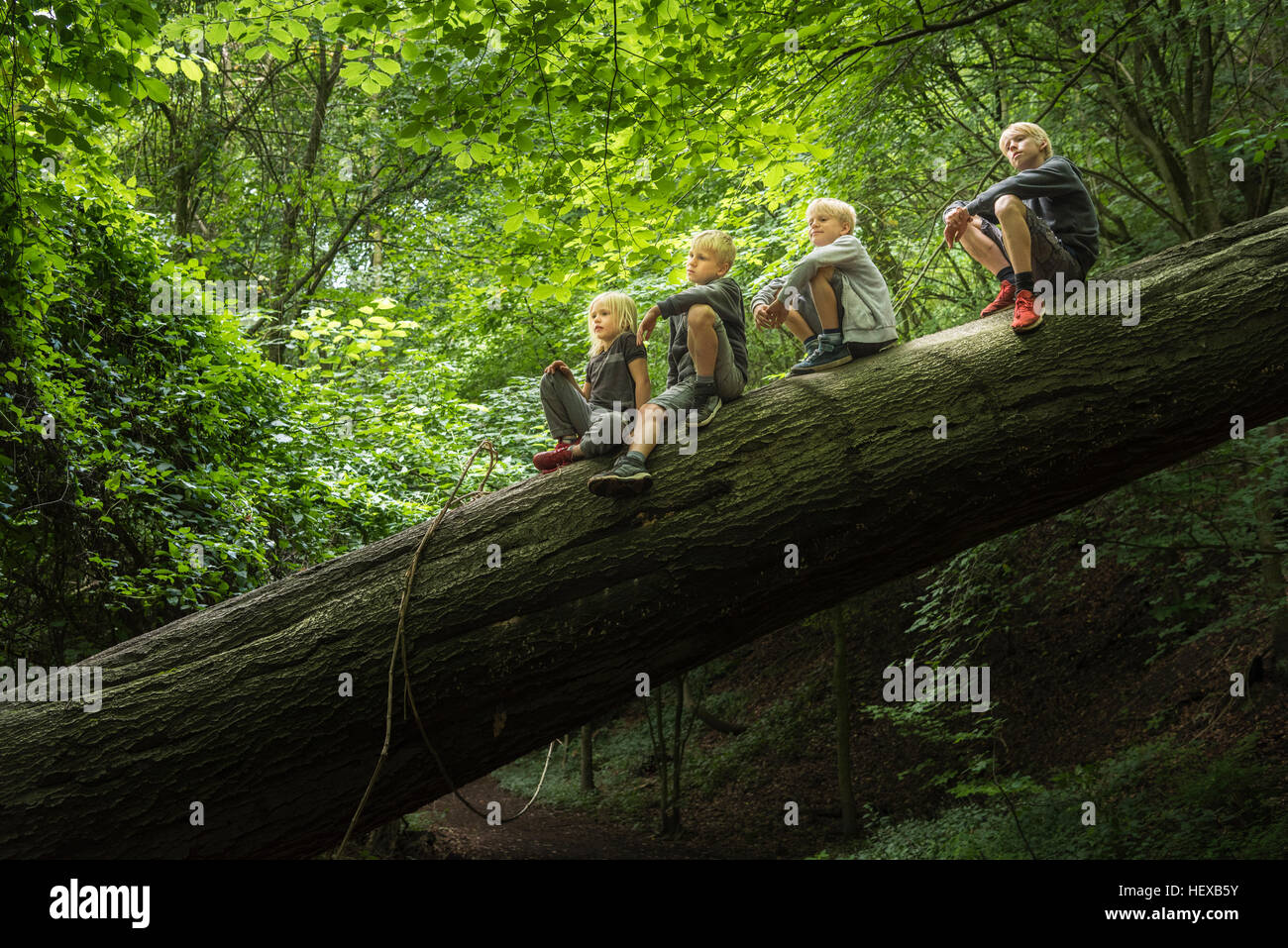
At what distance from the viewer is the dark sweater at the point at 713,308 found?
3.82m

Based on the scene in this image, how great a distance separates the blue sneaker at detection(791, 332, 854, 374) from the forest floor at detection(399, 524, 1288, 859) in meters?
5.40

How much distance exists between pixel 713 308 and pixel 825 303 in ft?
1.75

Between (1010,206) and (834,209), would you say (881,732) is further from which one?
(1010,206)

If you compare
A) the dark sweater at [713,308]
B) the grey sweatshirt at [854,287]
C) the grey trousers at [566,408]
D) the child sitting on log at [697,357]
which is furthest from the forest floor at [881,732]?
the grey trousers at [566,408]

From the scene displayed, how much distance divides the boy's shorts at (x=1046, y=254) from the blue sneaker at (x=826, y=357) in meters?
0.79

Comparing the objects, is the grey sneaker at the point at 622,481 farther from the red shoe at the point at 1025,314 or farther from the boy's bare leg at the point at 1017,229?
the boy's bare leg at the point at 1017,229

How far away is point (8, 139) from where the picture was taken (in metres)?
4.81

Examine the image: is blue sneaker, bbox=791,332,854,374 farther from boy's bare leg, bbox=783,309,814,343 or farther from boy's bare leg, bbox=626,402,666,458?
boy's bare leg, bbox=626,402,666,458

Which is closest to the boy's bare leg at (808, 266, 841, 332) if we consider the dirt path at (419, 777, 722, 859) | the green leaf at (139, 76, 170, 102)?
the green leaf at (139, 76, 170, 102)

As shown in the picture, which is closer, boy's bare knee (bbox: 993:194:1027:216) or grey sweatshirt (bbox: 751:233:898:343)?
boy's bare knee (bbox: 993:194:1027:216)

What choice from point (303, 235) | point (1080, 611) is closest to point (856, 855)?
point (1080, 611)

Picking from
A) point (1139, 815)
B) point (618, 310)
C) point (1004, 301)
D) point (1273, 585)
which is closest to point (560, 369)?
point (618, 310)

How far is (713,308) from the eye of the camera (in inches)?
151

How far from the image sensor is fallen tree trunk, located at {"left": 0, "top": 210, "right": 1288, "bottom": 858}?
2.96 meters
